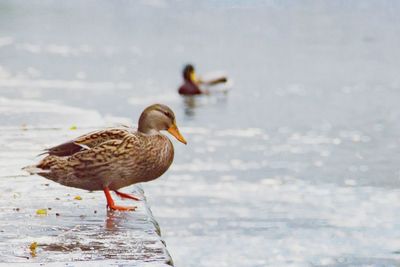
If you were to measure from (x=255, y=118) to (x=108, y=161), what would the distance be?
9.93 m

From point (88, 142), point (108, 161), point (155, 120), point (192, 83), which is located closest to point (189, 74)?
point (192, 83)

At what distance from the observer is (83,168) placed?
7.82 meters

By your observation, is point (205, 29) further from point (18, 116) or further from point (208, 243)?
point (208, 243)

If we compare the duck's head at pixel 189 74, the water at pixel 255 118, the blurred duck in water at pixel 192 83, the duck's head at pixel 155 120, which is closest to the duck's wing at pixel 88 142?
the duck's head at pixel 155 120

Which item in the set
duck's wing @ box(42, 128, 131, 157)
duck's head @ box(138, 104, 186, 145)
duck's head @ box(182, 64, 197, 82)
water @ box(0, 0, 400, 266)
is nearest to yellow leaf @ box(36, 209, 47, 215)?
duck's wing @ box(42, 128, 131, 157)

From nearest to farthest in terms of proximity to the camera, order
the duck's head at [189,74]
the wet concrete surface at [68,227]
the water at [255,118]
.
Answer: the wet concrete surface at [68,227]
the water at [255,118]
the duck's head at [189,74]

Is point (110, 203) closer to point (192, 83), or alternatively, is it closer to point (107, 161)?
point (107, 161)

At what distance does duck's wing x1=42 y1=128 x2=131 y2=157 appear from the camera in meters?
7.90

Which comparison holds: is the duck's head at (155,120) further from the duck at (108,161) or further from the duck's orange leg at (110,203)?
the duck's orange leg at (110,203)

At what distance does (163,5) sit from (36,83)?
134ft

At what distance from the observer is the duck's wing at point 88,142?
25.9 feet

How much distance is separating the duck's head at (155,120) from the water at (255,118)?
1.30 meters

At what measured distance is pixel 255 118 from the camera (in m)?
17.6

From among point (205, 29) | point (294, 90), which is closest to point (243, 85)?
point (294, 90)
